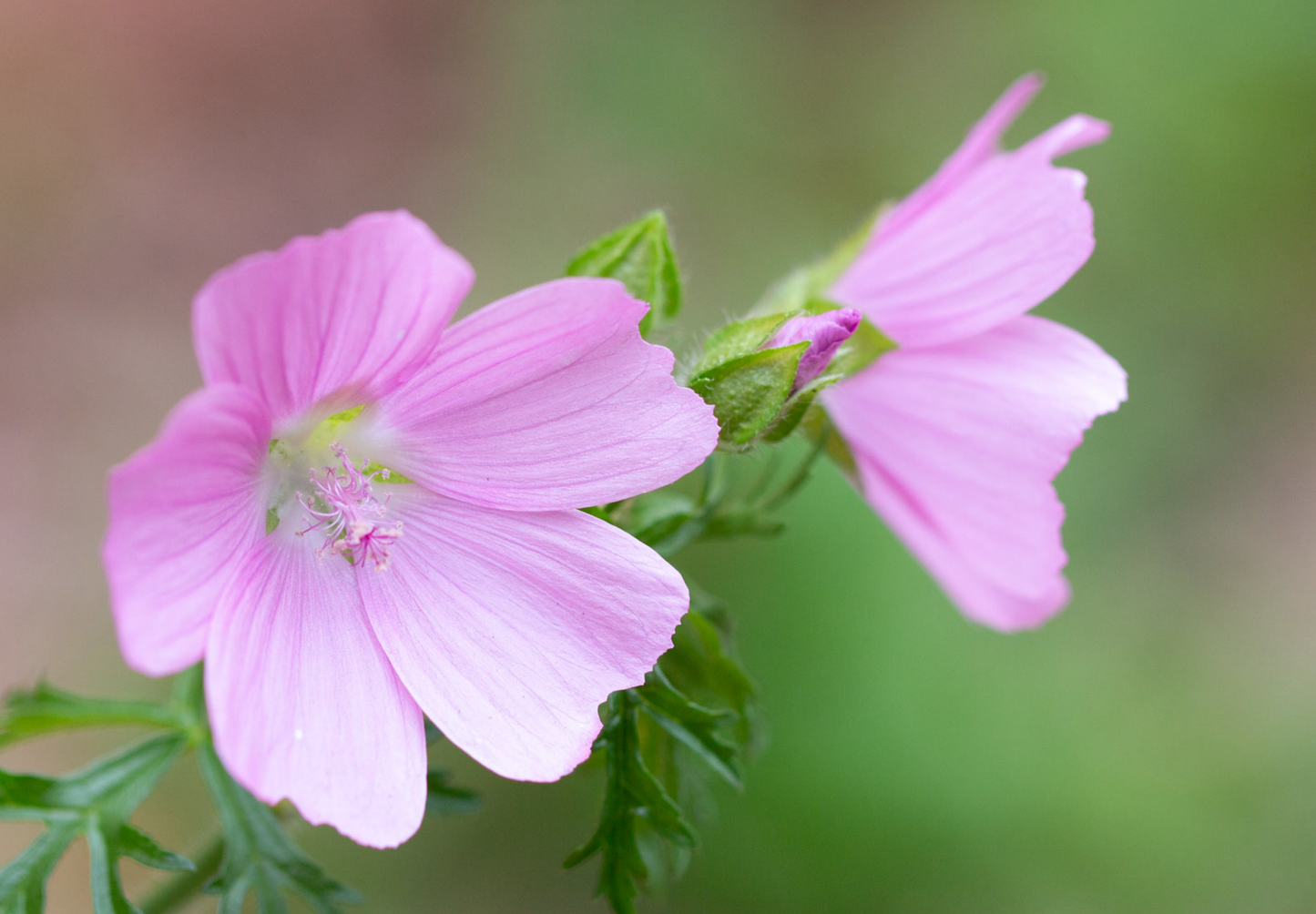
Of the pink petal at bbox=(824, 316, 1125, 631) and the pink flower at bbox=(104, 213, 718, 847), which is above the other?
the pink flower at bbox=(104, 213, 718, 847)

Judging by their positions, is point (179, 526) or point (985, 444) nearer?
point (179, 526)

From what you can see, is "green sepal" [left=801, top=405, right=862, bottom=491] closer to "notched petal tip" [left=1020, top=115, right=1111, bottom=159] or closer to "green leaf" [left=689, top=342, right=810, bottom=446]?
"green leaf" [left=689, top=342, right=810, bottom=446]

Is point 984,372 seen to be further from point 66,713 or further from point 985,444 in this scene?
point 66,713

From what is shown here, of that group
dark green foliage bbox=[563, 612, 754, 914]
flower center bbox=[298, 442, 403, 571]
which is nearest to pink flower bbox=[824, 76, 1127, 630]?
dark green foliage bbox=[563, 612, 754, 914]

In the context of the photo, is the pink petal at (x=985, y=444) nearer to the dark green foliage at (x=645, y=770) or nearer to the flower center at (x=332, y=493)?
the dark green foliage at (x=645, y=770)

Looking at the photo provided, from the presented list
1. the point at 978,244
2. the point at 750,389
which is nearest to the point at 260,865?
the point at 750,389

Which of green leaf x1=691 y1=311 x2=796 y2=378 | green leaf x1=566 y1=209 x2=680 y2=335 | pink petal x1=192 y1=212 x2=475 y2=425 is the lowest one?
green leaf x1=691 y1=311 x2=796 y2=378

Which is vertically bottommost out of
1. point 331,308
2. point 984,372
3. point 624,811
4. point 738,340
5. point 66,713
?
point 624,811
